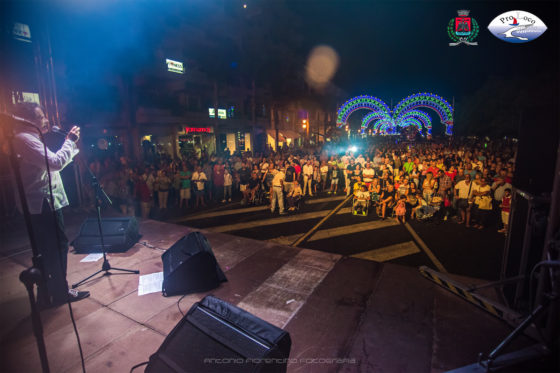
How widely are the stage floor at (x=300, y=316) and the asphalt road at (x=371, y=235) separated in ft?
3.70

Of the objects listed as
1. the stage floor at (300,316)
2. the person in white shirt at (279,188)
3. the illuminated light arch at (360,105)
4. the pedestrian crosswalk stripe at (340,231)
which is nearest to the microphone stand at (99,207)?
the stage floor at (300,316)

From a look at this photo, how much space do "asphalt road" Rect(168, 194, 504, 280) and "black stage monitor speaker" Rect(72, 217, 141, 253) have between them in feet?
7.93

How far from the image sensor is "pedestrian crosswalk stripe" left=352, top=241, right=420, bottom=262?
613 centimetres

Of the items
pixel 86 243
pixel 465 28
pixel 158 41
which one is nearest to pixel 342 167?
pixel 465 28

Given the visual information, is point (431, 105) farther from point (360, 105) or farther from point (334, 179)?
point (334, 179)

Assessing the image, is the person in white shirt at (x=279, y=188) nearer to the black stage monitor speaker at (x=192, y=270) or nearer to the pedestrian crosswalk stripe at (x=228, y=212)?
the pedestrian crosswalk stripe at (x=228, y=212)

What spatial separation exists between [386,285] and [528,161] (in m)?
2.74

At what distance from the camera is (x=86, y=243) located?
5.89 meters

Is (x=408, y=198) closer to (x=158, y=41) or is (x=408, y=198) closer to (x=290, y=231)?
(x=290, y=231)

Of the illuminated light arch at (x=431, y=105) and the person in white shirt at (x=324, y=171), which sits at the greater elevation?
the illuminated light arch at (x=431, y=105)

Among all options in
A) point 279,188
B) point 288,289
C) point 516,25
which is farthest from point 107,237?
point 516,25

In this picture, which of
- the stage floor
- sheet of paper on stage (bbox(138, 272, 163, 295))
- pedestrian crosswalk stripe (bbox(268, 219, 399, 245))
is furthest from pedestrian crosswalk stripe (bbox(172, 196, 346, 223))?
sheet of paper on stage (bbox(138, 272, 163, 295))

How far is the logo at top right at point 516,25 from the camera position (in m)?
13.6

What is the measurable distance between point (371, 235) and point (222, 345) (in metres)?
6.16
